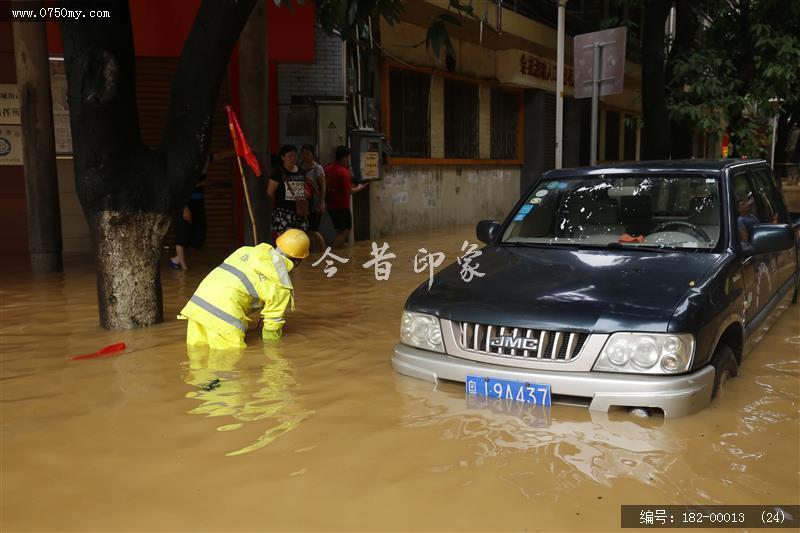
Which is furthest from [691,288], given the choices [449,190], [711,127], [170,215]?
[449,190]

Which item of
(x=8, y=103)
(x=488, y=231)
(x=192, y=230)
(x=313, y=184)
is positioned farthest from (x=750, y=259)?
(x=8, y=103)

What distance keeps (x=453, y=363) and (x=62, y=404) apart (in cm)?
232

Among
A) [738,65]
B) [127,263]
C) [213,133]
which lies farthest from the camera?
[738,65]

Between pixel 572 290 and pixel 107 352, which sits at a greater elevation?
pixel 572 290

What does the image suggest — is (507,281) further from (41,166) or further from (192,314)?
(41,166)

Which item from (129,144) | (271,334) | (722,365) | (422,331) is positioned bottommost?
(271,334)

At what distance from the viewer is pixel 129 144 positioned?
20.1 feet

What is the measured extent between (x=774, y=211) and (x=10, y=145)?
10037 mm

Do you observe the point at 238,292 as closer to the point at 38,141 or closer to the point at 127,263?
the point at 127,263

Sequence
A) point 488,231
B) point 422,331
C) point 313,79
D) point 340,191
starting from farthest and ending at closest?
point 313,79, point 340,191, point 488,231, point 422,331

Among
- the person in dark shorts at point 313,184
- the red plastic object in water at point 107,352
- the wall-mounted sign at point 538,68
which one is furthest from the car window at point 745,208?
the wall-mounted sign at point 538,68

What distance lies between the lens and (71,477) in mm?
3432

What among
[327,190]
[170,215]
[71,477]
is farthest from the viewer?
[327,190]

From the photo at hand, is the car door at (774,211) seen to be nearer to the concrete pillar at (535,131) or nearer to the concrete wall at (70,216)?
the concrete wall at (70,216)
